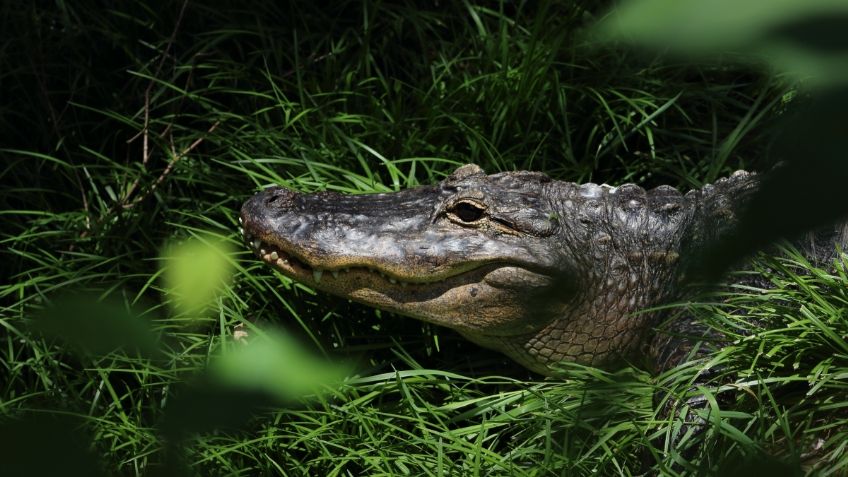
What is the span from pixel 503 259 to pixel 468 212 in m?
0.25

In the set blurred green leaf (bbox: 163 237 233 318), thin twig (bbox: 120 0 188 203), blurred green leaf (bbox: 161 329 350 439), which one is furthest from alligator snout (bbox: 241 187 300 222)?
blurred green leaf (bbox: 161 329 350 439)

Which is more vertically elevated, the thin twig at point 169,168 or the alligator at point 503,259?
the alligator at point 503,259

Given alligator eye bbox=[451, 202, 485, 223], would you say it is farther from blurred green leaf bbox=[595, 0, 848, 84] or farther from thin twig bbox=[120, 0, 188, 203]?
blurred green leaf bbox=[595, 0, 848, 84]

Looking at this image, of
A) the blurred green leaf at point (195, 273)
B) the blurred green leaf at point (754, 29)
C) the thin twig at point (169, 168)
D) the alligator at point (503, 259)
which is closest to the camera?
the blurred green leaf at point (754, 29)

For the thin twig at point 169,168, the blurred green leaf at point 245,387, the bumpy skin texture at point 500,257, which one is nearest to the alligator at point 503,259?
the bumpy skin texture at point 500,257

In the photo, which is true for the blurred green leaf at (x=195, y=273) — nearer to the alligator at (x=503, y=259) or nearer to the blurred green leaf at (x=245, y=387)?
the blurred green leaf at (x=245, y=387)

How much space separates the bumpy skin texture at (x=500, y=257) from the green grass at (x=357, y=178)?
22cm

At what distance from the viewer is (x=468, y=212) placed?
3.83 metres

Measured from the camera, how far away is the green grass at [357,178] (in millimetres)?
3201

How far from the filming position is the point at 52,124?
195 inches

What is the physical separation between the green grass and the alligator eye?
562 millimetres

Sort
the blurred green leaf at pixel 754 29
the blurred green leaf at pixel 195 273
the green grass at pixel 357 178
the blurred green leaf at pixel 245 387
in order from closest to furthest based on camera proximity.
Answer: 1. the blurred green leaf at pixel 754 29
2. the blurred green leaf at pixel 245 387
3. the blurred green leaf at pixel 195 273
4. the green grass at pixel 357 178

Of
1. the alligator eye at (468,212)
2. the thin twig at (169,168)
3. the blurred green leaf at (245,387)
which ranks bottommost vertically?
the thin twig at (169,168)

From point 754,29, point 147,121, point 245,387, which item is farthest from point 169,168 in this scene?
point 754,29
